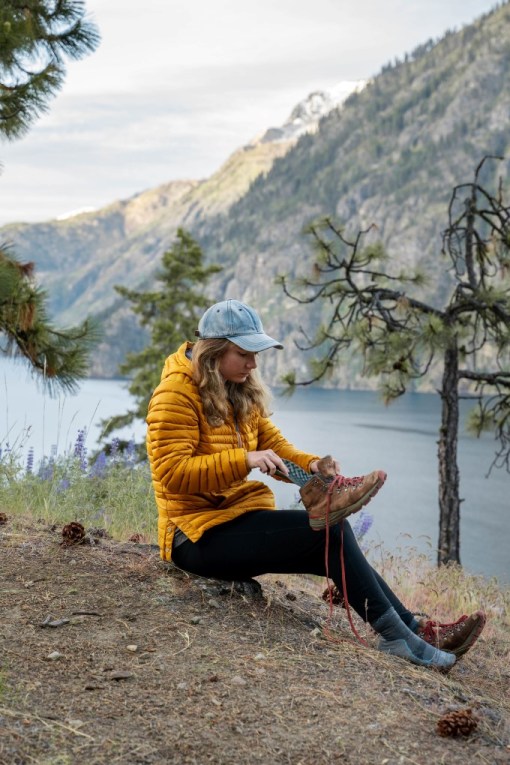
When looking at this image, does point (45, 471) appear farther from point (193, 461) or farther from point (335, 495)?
point (335, 495)

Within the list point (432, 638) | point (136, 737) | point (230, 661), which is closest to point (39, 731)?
point (136, 737)

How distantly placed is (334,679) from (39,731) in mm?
1204

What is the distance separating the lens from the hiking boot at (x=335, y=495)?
3574 millimetres

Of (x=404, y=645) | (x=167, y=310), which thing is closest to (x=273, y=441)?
(x=404, y=645)

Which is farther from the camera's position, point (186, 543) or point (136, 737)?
point (186, 543)

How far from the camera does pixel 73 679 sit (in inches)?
126

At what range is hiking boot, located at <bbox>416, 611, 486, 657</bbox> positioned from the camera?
3.99 meters

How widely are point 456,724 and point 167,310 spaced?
25.6 metres

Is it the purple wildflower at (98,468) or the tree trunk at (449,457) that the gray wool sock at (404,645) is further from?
the tree trunk at (449,457)

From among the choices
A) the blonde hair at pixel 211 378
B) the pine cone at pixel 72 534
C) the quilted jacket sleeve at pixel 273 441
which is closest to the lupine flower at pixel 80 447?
the pine cone at pixel 72 534

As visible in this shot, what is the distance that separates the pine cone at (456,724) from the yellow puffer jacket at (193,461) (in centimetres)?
131

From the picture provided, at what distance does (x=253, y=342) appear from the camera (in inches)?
152

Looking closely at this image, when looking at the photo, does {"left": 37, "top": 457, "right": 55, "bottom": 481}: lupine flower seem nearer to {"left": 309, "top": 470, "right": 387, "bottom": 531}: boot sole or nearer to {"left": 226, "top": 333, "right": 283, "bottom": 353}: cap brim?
{"left": 226, "top": 333, "right": 283, "bottom": 353}: cap brim

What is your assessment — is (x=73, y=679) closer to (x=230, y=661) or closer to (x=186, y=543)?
(x=230, y=661)
